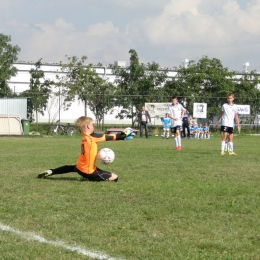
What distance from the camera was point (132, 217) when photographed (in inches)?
239

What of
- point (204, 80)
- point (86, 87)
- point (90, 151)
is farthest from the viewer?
point (204, 80)

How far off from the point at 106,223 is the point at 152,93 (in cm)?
3360

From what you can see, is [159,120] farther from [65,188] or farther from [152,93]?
[65,188]

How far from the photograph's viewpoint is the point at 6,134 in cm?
3434

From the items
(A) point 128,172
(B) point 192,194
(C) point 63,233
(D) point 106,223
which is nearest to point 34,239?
(C) point 63,233

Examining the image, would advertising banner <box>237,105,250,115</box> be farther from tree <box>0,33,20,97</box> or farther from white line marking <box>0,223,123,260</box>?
white line marking <box>0,223,123,260</box>

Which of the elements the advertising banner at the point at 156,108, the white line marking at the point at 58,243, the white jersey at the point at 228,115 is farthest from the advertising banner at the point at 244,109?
the white line marking at the point at 58,243

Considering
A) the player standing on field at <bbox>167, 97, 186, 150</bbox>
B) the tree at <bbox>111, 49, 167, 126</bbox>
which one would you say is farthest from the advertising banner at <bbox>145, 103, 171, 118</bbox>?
the player standing on field at <bbox>167, 97, 186, 150</bbox>

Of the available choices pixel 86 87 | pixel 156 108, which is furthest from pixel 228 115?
pixel 86 87

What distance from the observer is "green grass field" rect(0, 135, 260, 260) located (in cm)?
473

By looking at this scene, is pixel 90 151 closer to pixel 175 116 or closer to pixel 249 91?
pixel 175 116

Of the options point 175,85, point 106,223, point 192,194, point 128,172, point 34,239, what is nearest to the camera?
point 34,239

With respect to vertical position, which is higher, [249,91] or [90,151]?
[249,91]

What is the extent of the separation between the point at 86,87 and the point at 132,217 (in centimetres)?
3655
